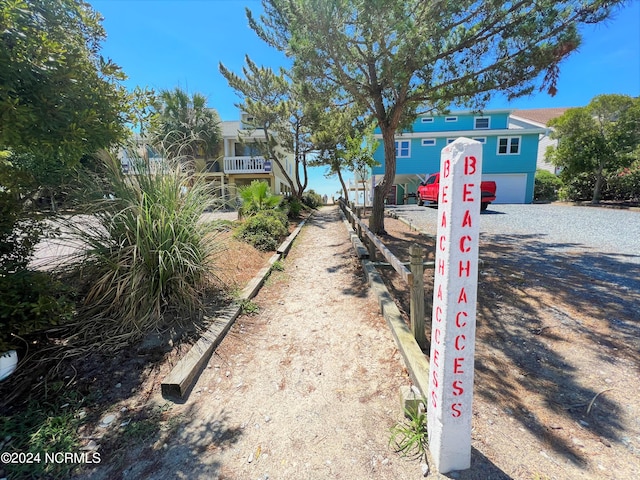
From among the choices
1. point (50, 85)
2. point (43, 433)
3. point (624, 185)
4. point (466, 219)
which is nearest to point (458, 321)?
point (466, 219)

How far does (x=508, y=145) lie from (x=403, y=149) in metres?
7.14

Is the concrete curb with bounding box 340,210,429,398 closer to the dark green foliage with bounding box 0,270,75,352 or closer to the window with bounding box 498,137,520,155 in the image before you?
the dark green foliage with bounding box 0,270,75,352

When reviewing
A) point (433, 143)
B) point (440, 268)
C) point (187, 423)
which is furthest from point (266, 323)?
point (433, 143)

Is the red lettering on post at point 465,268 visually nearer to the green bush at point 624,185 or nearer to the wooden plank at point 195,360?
the wooden plank at point 195,360

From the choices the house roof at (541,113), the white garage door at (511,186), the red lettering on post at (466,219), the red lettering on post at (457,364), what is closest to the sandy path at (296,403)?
the red lettering on post at (457,364)

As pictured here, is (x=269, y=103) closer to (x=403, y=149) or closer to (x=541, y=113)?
(x=403, y=149)

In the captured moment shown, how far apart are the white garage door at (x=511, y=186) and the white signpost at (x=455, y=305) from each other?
23071 millimetres

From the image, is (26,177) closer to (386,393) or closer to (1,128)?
(1,128)

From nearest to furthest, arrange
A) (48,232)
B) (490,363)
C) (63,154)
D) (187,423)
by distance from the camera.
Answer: (63,154) < (187,423) < (490,363) < (48,232)

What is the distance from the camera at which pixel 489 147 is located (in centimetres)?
2084

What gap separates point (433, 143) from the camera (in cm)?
2108

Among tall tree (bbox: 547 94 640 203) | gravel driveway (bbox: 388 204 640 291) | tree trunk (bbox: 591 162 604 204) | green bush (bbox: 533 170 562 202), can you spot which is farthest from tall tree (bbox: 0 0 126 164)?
green bush (bbox: 533 170 562 202)

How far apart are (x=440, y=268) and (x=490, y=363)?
71.5 inches

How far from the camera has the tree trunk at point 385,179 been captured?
767cm
